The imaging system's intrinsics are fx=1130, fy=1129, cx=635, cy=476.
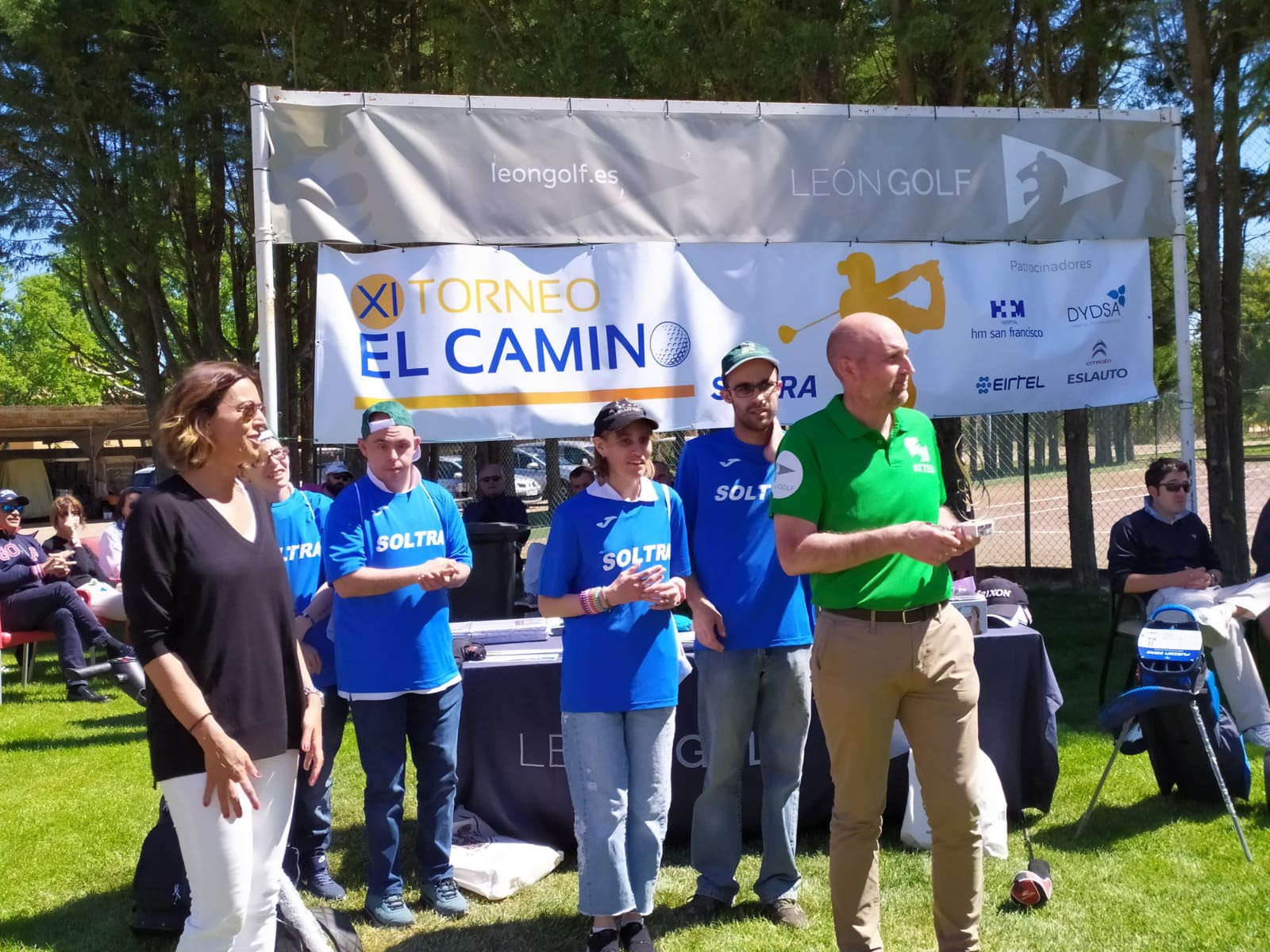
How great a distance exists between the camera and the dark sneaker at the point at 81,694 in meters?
8.17

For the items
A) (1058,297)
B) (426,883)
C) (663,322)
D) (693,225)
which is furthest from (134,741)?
(1058,297)

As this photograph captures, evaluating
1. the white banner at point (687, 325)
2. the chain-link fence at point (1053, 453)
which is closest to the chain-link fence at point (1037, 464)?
the chain-link fence at point (1053, 453)

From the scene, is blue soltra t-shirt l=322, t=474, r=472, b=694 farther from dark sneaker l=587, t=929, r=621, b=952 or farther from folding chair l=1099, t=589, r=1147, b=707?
folding chair l=1099, t=589, r=1147, b=707

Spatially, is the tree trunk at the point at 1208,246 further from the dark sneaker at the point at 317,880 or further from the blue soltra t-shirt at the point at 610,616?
the dark sneaker at the point at 317,880

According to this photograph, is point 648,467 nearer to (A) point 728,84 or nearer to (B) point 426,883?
(B) point 426,883

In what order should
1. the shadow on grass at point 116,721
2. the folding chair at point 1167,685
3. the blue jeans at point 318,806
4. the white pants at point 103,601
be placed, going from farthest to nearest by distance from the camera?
the white pants at point 103,601 → the shadow on grass at point 116,721 → the folding chair at point 1167,685 → the blue jeans at point 318,806

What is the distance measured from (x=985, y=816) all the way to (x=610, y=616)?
1799mm

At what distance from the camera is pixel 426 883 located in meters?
4.02

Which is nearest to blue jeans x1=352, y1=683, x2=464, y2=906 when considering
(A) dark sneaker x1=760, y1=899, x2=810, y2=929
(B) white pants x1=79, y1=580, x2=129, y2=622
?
(A) dark sneaker x1=760, y1=899, x2=810, y2=929

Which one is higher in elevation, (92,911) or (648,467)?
(648,467)

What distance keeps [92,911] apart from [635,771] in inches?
85.6

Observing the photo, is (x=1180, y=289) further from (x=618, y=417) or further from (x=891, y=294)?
(x=618, y=417)

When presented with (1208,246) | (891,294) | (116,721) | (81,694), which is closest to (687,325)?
(891,294)

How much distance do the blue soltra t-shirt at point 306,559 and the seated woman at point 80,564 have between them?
5224 millimetres
